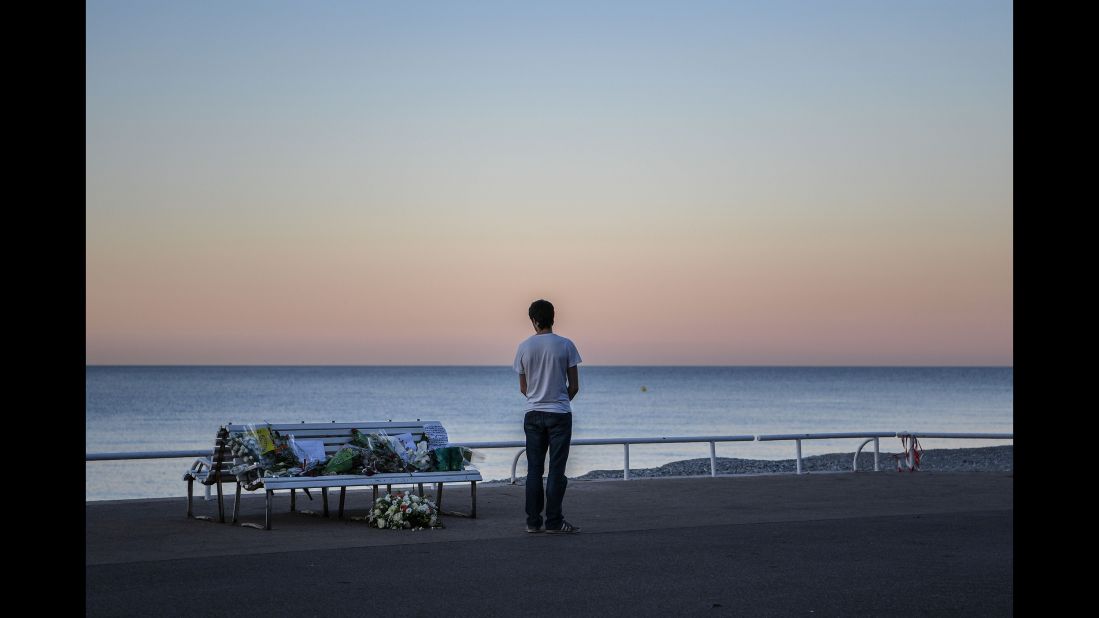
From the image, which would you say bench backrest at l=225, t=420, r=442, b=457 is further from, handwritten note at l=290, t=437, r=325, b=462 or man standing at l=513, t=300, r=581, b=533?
man standing at l=513, t=300, r=581, b=533

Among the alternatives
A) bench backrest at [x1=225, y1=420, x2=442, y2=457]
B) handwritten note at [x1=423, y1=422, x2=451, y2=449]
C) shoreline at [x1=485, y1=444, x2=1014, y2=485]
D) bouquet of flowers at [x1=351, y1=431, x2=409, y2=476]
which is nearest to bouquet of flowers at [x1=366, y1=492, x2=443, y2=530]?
bouquet of flowers at [x1=351, y1=431, x2=409, y2=476]

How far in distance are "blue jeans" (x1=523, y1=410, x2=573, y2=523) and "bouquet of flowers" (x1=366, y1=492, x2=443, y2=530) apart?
34.0 inches

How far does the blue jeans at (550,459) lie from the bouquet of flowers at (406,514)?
86 cm

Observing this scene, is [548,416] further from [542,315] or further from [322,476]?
[322,476]

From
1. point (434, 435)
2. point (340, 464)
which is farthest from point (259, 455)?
point (434, 435)

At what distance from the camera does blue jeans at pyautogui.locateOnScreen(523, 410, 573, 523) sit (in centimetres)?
938

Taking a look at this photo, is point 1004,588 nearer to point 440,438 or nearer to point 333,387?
point 440,438

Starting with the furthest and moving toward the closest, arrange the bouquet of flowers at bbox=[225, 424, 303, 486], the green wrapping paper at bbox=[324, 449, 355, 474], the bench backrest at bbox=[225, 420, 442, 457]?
the bench backrest at bbox=[225, 420, 442, 457]
the green wrapping paper at bbox=[324, 449, 355, 474]
the bouquet of flowers at bbox=[225, 424, 303, 486]

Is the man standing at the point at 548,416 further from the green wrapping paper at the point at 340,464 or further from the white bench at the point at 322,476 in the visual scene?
the green wrapping paper at the point at 340,464

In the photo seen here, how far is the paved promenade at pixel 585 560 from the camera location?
6426mm

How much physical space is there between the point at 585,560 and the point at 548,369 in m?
1.95

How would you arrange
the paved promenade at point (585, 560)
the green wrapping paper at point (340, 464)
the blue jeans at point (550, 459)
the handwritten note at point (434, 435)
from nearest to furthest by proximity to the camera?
the paved promenade at point (585, 560) < the blue jeans at point (550, 459) < the green wrapping paper at point (340, 464) < the handwritten note at point (434, 435)

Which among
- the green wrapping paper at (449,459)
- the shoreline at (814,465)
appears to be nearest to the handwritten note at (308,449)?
the green wrapping paper at (449,459)
